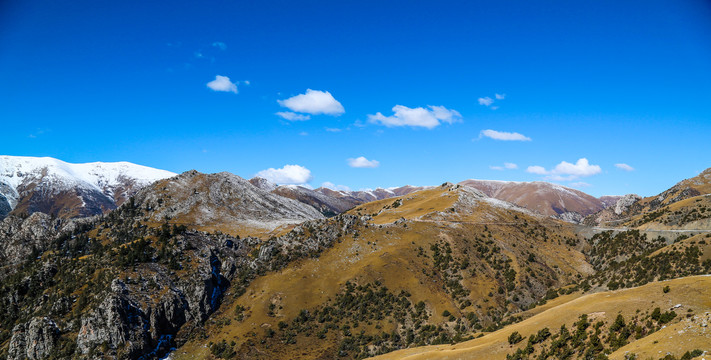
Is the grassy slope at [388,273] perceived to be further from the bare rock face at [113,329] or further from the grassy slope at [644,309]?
the grassy slope at [644,309]

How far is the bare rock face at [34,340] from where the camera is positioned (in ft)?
365

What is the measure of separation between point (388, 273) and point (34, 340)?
116710 millimetres

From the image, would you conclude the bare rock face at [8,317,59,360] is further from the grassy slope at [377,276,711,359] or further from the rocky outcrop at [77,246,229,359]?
the grassy slope at [377,276,711,359]

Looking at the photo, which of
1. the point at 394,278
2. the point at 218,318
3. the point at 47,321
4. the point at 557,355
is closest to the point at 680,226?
the point at 394,278

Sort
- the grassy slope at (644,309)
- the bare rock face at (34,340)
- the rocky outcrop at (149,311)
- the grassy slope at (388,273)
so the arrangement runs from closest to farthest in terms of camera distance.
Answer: the grassy slope at (644,309) → the rocky outcrop at (149,311) → the bare rock face at (34,340) → the grassy slope at (388,273)

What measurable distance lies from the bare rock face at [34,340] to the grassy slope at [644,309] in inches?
4479

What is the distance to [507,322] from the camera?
95.2 meters

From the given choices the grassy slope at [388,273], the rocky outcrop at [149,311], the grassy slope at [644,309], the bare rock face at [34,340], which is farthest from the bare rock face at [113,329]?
the grassy slope at [644,309]

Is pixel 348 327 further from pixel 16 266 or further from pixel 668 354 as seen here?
pixel 16 266

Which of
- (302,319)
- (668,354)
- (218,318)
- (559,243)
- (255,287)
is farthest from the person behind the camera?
(559,243)

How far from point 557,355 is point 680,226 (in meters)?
144

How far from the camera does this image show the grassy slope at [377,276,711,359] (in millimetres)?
39750

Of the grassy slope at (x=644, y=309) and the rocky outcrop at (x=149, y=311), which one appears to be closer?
the grassy slope at (x=644, y=309)

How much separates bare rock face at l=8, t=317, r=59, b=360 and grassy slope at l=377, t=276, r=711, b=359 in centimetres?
11377
